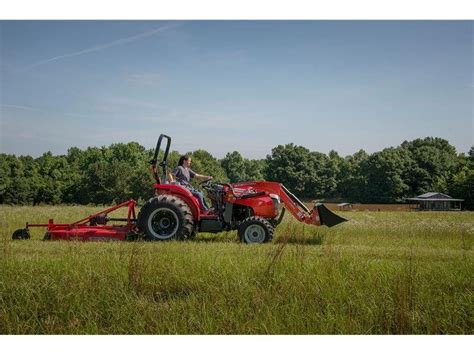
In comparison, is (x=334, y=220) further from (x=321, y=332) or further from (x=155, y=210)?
(x=321, y=332)

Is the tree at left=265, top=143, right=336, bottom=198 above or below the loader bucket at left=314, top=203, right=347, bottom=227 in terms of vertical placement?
above

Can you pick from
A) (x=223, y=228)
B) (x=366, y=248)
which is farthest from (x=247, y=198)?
(x=366, y=248)

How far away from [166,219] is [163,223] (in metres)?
0.10

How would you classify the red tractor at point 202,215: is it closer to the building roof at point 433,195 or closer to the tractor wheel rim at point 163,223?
the tractor wheel rim at point 163,223

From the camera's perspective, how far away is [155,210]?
8.95m

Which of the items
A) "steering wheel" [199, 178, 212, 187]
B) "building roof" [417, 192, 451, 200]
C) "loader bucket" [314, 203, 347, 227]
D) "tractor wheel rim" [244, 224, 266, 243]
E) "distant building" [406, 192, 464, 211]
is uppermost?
"steering wheel" [199, 178, 212, 187]

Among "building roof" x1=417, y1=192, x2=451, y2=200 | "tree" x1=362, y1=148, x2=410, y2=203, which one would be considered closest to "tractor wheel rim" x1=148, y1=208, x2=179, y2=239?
"tree" x1=362, y1=148, x2=410, y2=203

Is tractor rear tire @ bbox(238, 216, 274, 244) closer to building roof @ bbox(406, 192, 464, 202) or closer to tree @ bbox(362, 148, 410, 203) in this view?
tree @ bbox(362, 148, 410, 203)

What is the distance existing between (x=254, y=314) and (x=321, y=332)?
2.18 ft

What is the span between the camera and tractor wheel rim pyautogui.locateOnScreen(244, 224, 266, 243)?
876 centimetres

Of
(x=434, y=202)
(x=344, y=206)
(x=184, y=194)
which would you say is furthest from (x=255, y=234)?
(x=434, y=202)

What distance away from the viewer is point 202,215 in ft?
30.4

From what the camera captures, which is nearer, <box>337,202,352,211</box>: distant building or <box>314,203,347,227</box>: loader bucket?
<box>314,203,347,227</box>: loader bucket

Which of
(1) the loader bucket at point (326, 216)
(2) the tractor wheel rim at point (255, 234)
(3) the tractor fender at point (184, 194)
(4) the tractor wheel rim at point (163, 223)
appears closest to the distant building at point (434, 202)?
(1) the loader bucket at point (326, 216)
